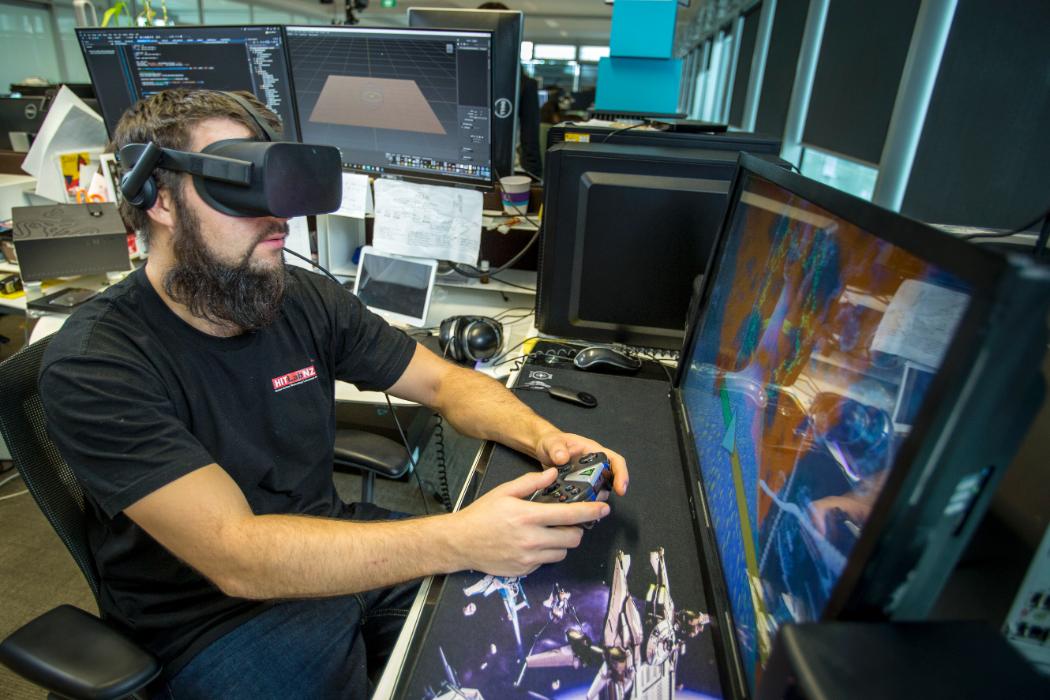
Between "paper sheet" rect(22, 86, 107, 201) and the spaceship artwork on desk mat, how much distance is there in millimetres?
1926

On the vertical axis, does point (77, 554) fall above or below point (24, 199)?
below

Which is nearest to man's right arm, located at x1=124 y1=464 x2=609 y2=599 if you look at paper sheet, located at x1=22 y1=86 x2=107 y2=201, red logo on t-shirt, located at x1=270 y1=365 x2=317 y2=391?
red logo on t-shirt, located at x1=270 y1=365 x2=317 y2=391

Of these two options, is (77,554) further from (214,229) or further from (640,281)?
(640,281)

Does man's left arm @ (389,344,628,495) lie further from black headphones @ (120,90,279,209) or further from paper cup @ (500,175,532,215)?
paper cup @ (500,175,532,215)

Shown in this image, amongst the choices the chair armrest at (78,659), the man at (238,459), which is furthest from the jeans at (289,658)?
the chair armrest at (78,659)

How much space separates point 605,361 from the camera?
1151 millimetres

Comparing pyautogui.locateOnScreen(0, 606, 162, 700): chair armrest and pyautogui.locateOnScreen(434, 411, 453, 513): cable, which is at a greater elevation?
pyautogui.locateOnScreen(0, 606, 162, 700): chair armrest

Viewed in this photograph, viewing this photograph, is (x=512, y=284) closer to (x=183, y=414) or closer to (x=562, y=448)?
(x=562, y=448)

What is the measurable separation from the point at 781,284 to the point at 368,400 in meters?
1.01

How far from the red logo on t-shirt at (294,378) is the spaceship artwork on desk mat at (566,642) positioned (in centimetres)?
46

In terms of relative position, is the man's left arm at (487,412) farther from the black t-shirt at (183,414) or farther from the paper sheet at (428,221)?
the paper sheet at (428,221)

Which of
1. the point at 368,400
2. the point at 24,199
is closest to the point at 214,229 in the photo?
the point at 368,400

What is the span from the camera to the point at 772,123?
4176 mm

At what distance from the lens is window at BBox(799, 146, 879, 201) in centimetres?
268
